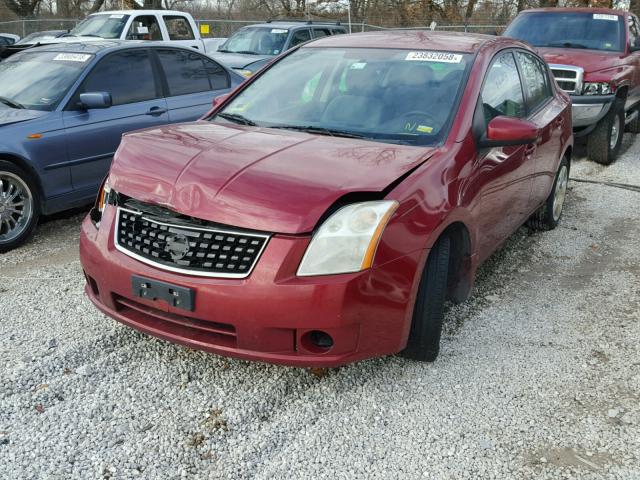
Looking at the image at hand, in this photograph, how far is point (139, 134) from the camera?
371 cm

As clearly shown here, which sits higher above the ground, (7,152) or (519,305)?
(7,152)

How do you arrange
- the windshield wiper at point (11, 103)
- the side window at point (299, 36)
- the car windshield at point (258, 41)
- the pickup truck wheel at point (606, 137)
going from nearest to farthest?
the windshield wiper at point (11, 103) → the pickup truck wheel at point (606, 137) → the car windshield at point (258, 41) → the side window at point (299, 36)

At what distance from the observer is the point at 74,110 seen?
18.6 feet

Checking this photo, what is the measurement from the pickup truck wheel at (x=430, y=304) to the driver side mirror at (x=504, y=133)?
2.27 feet

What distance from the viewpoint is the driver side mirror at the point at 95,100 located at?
18.1 ft

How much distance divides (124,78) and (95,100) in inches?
30.4

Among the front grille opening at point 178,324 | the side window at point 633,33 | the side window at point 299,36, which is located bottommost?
the front grille opening at point 178,324

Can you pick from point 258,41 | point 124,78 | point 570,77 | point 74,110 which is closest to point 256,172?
point 74,110

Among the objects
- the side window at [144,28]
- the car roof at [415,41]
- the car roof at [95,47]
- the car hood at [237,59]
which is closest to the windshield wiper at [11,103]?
the car roof at [95,47]

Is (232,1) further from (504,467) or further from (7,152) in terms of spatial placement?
(504,467)

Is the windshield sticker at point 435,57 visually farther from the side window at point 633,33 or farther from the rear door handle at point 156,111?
the side window at point 633,33

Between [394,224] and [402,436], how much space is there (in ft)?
3.05

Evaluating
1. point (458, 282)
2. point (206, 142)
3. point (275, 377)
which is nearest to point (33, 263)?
point (206, 142)

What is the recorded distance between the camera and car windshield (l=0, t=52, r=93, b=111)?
5684 mm
